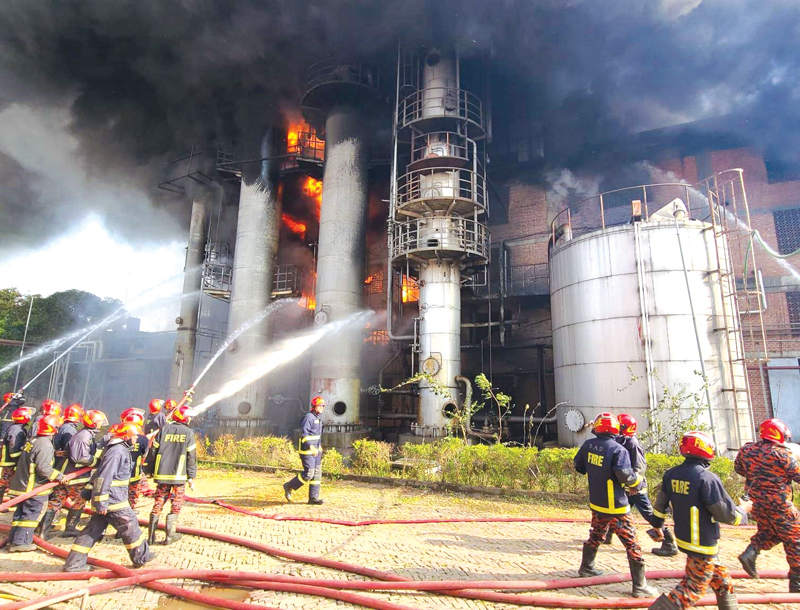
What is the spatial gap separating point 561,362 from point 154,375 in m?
27.6

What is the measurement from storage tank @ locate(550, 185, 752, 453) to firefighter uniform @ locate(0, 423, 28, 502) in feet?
40.5

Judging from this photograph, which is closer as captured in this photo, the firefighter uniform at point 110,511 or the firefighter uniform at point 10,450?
the firefighter uniform at point 110,511

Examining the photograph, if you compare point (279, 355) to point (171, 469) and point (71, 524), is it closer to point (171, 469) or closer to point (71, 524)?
point (71, 524)

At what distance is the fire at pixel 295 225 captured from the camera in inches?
996

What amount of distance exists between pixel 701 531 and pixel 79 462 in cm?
717

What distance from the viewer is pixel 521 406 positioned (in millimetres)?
20109

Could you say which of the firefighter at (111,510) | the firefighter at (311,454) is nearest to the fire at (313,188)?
the firefighter at (311,454)

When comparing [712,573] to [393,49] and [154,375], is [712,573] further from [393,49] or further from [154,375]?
[154,375]

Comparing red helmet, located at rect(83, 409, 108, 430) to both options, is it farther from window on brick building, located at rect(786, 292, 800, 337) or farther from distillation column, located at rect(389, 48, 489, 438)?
window on brick building, located at rect(786, 292, 800, 337)

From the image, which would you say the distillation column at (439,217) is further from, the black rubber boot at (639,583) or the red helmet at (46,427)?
the red helmet at (46,427)

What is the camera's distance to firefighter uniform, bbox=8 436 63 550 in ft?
18.9

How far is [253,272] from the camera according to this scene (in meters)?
21.8

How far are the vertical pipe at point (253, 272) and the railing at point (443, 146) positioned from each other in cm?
837

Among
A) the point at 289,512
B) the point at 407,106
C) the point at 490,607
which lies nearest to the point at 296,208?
the point at 407,106
